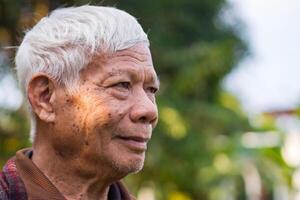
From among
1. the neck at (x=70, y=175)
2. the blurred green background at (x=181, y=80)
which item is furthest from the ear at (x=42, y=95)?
the blurred green background at (x=181, y=80)

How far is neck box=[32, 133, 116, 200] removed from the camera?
2.59m

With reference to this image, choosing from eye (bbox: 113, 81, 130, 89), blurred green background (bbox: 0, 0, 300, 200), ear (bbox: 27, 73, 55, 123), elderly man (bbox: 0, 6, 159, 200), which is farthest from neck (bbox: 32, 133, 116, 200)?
blurred green background (bbox: 0, 0, 300, 200)

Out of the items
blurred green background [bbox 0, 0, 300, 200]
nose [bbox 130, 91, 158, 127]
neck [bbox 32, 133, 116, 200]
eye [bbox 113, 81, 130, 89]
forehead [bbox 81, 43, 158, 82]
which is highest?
blurred green background [bbox 0, 0, 300, 200]

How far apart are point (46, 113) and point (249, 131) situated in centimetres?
1734

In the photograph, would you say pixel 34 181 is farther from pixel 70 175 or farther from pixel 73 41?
pixel 73 41

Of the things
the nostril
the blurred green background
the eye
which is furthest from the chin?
the blurred green background

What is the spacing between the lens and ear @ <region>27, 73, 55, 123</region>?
2.58 metres

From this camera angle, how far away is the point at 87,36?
255cm

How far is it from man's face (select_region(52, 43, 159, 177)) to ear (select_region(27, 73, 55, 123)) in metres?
0.03

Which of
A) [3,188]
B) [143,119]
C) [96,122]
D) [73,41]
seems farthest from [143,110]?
[3,188]

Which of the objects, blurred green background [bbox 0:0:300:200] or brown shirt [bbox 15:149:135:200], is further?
blurred green background [bbox 0:0:300:200]

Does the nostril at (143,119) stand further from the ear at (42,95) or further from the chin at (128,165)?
the ear at (42,95)

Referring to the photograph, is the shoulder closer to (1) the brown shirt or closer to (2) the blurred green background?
(1) the brown shirt

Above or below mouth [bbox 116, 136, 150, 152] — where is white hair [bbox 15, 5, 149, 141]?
above
